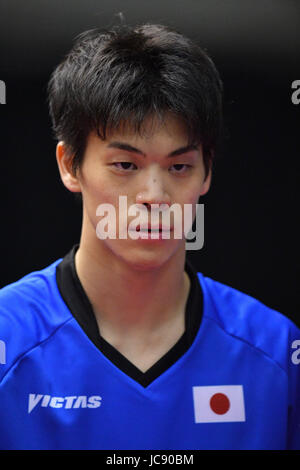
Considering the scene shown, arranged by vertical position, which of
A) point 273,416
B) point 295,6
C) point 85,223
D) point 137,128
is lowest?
point 273,416

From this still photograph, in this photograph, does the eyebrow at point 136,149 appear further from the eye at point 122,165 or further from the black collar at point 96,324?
the black collar at point 96,324

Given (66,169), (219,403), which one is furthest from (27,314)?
(219,403)

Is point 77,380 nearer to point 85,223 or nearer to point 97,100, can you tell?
point 85,223

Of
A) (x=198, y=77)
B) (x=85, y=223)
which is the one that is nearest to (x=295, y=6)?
(x=198, y=77)

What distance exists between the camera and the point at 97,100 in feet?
3.72

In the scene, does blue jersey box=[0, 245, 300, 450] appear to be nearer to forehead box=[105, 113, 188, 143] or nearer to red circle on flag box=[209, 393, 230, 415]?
red circle on flag box=[209, 393, 230, 415]

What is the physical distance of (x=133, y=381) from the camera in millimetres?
1208

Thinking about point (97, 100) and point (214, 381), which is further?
point (214, 381)

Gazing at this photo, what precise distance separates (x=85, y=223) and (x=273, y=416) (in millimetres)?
476

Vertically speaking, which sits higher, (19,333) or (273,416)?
(19,333)

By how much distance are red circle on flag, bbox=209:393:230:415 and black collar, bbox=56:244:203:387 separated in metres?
0.10

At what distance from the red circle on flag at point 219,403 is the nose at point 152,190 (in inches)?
14.7

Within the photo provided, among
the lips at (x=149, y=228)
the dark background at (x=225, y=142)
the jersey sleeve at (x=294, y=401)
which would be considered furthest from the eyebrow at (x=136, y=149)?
the jersey sleeve at (x=294, y=401)

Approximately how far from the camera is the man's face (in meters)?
1.10
